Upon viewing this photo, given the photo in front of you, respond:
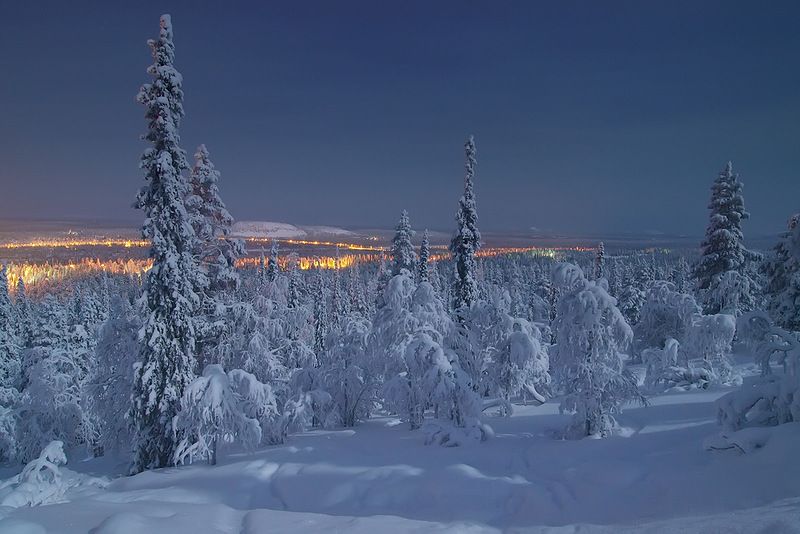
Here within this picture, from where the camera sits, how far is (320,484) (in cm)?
1270

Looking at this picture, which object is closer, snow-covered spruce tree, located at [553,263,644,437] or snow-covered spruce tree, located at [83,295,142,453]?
snow-covered spruce tree, located at [553,263,644,437]

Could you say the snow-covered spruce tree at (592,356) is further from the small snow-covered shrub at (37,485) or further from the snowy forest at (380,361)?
the small snow-covered shrub at (37,485)

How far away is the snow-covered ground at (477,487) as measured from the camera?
6.91 metres

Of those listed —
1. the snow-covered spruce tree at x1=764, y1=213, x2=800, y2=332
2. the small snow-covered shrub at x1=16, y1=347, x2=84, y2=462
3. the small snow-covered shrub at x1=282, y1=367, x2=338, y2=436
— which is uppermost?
the snow-covered spruce tree at x1=764, y1=213, x2=800, y2=332

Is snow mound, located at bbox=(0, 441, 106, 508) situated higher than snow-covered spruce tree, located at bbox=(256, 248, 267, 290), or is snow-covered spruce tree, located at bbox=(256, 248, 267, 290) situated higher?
snow-covered spruce tree, located at bbox=(256, 248, 267, 290)

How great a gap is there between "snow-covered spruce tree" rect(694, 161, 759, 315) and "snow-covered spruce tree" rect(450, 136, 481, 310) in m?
14.8

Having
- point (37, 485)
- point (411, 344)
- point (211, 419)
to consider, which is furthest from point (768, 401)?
point (37, 485)

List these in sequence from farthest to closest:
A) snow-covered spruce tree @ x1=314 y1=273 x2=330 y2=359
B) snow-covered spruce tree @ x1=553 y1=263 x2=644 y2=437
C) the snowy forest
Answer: snow-covered spruce tree @ x1=314 y1=273 x2=330 y2=359 < snow-covered spruce tree @ x1=553 y1=263 x2=644 y2=437 < the snowy forest

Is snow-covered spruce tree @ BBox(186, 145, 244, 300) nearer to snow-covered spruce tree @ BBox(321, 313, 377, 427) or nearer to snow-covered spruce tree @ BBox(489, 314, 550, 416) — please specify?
snow-covered spruce tree @ BBox(321, 313, 377, 427)

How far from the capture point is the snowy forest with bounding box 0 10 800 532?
496 inches

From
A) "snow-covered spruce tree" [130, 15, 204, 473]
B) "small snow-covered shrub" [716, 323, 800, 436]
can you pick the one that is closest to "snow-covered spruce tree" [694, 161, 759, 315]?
"small snow-covered shrub" [716, 323, 800, 436]

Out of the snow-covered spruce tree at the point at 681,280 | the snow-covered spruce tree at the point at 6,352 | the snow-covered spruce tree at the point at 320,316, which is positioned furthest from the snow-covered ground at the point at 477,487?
the snow-covered spruce tree at the point at 681,280

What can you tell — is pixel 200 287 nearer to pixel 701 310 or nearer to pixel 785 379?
pixel 785 379

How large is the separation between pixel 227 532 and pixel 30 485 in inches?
236
